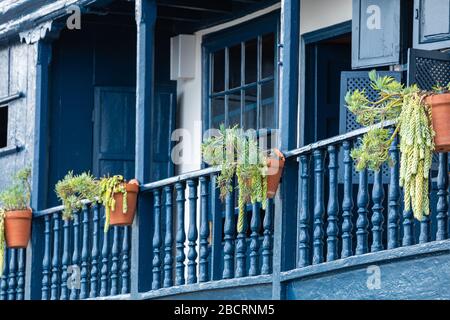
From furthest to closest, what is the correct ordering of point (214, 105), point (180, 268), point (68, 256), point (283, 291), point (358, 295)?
point (214, 105), point (68, 256), point (180, 268), point (283, 291), point (358, 295)

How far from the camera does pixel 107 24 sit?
1434 centimetres

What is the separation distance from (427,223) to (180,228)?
2.85 meters

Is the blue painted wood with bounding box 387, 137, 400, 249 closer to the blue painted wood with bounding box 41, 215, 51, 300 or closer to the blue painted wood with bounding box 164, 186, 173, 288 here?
the blue painted wood with bounding box 164, 186, 173, 288

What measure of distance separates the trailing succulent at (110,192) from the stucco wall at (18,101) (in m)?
2.05

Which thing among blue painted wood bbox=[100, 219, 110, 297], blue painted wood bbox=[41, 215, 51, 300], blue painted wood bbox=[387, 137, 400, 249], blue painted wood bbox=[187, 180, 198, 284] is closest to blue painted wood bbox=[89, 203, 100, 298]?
blue painted wood bbox=[100, 219, 110, 297]

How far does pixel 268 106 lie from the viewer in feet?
43.1

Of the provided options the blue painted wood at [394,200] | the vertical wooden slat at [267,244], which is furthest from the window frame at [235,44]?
the blue painted wood at [394,200]

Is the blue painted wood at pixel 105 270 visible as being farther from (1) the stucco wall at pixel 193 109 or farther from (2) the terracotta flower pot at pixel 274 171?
(2) the terracotta flower pot at pixel 274 171

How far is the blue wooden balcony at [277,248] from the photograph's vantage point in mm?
9414

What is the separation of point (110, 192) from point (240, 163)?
175cm

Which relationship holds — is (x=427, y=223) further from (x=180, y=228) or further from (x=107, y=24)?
(x=107, y=24)

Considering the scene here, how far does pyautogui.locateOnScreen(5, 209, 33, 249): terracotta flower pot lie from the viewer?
13328 mm

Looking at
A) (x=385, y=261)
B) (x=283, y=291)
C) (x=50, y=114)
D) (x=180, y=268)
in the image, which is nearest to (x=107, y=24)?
(x=50, y=114)

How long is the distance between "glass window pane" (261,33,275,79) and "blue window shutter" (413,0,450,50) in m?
2.56
